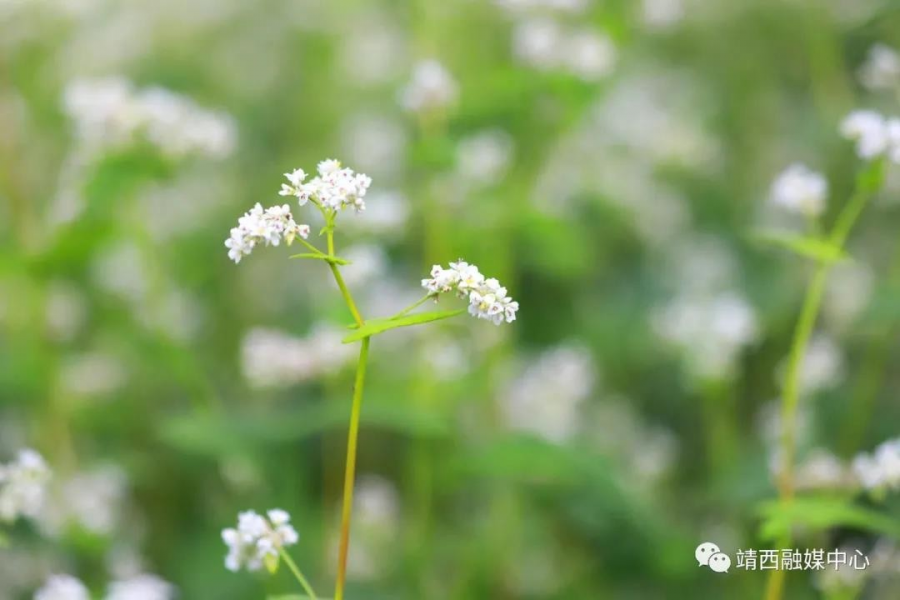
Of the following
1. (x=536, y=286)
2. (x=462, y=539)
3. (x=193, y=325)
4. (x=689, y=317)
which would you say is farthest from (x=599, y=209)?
(x=193, y=325)

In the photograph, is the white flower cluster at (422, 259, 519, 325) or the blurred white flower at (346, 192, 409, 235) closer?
the white flower cluster at (422, 259, 519, 325)

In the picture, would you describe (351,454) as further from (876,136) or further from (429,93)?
(429,93)

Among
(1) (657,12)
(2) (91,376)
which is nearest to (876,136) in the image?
(1) (657,12)

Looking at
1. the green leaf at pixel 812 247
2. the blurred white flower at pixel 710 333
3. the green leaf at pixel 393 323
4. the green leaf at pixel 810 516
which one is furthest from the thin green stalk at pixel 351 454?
the blurred white flower at pixel 710 333

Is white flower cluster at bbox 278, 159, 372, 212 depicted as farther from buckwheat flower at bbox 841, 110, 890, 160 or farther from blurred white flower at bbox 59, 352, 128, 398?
blurred white flower at bbox 59, 352, 128, 398

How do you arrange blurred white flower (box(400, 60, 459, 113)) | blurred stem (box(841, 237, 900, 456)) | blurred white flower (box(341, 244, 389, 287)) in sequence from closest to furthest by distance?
blurred white flower (box(341, 244, 389, 287)) < blurred white flower (box(400, 60, 459, 113)) < blurred stem (box(841, 237, 900, 456))

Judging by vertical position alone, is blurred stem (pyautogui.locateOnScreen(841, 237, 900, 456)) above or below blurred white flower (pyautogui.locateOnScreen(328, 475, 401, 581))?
above

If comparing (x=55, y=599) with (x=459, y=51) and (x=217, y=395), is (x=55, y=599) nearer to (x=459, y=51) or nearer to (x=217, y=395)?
(x=217, y=395)

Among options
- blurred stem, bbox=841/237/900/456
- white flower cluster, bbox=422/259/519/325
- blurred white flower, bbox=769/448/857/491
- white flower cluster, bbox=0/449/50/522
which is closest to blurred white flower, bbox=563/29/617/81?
blurred stem, bbox=841/237/900/456
